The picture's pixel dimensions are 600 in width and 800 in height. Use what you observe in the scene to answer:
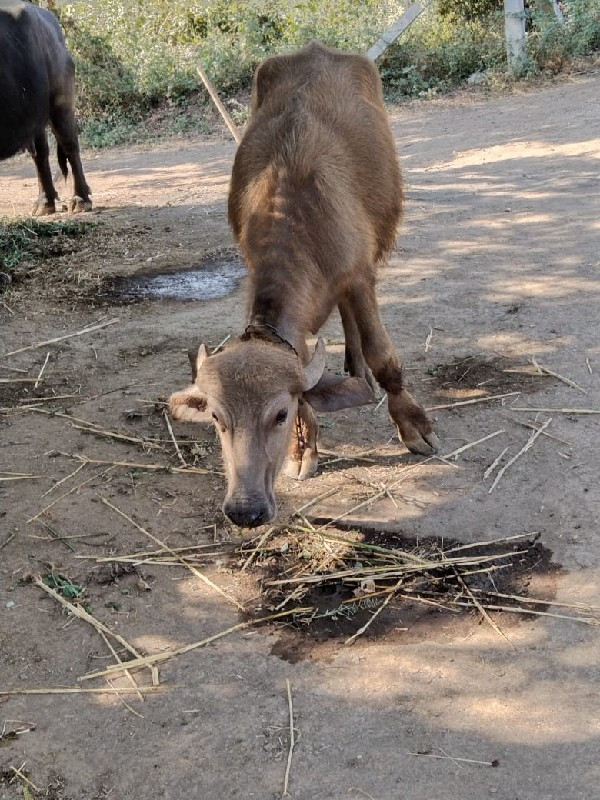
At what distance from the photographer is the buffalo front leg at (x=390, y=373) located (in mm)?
4574

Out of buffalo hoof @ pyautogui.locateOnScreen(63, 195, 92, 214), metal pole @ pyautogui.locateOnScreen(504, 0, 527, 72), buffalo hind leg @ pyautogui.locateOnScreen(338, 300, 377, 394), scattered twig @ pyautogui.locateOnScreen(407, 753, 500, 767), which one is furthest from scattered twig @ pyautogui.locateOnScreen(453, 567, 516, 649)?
metal pole @ pyautogui.locateOnScreen(504, 0, 527, 72)

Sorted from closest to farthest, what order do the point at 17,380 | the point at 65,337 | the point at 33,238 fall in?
the point at 17,380 < the point at 65,337 < the point at 33,238

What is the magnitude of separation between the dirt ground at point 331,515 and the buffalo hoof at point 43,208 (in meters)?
1.91

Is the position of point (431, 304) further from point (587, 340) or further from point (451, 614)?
point (451, 614)

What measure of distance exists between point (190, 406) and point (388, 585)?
1087 mm

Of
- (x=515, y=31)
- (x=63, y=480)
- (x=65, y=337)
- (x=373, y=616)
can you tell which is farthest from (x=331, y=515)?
(x=515, y=31)

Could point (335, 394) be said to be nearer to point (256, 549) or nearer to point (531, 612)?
point (256, 549)

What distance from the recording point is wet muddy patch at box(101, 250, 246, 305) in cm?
705

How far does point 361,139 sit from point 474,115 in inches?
316

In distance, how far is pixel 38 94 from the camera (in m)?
8.88

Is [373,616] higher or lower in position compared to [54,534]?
lower

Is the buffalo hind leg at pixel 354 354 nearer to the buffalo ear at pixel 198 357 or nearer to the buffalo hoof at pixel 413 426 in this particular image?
the buffalo hoof at pixel 413 426

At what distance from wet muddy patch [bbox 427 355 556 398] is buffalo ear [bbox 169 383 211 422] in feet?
6.13

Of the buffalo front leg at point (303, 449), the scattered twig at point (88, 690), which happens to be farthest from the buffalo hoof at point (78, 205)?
the scattered twig at point (88, 690)
